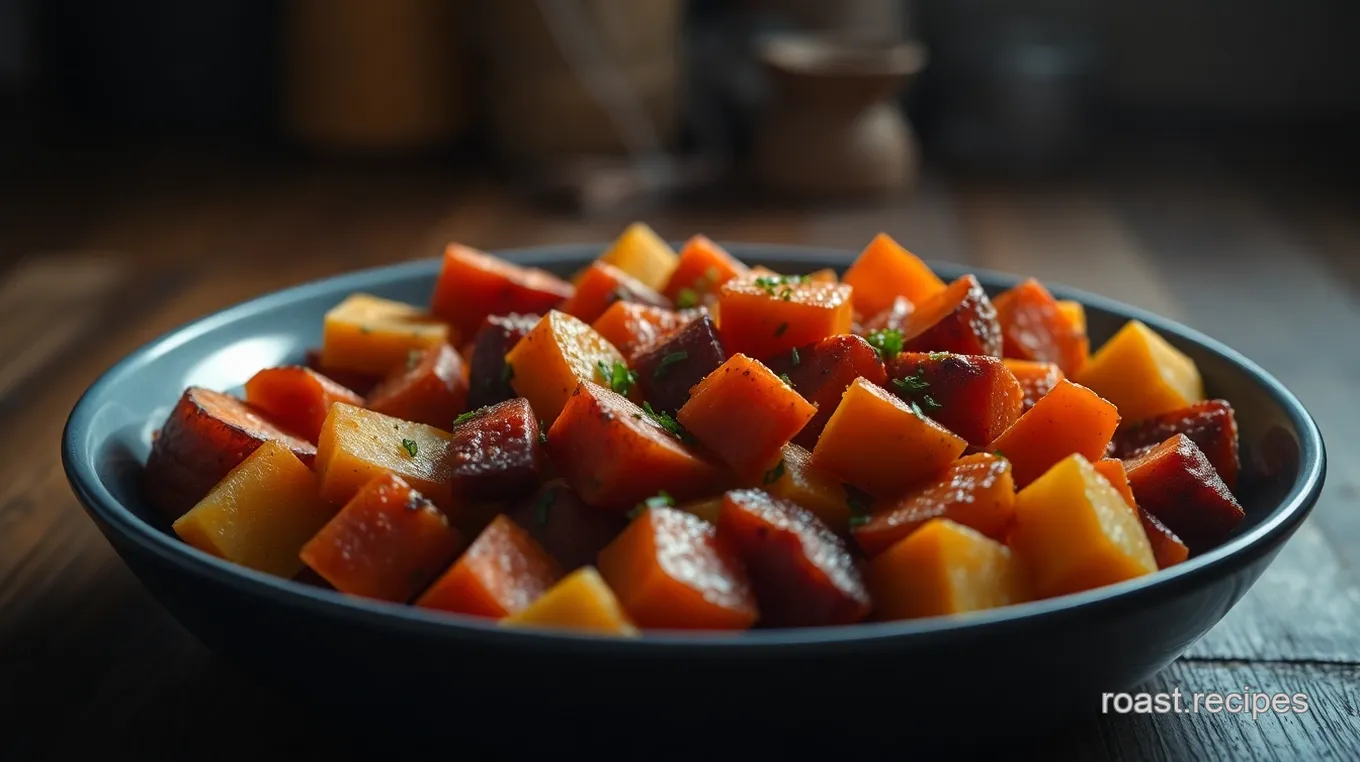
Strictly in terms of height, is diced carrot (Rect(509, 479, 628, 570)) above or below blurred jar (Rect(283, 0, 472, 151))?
above

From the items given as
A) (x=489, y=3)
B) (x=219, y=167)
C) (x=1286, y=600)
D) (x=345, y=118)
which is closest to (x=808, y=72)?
(x=489, y=3)

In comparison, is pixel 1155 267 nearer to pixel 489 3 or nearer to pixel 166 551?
pixel 489 3

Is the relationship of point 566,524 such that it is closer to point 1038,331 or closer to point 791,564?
point 791,564

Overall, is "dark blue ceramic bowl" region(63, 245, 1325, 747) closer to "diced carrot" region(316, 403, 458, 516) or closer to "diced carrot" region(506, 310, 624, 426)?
"diced carrot" region(316, 403, 458, 516)

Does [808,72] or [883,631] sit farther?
[808,72]

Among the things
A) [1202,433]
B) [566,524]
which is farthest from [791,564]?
[1202,433]

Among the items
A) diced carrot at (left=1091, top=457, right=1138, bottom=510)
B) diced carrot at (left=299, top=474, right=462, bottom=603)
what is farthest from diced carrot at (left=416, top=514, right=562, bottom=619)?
diced carrot at (left=1091, top=457, right=1138, bottom=510)
